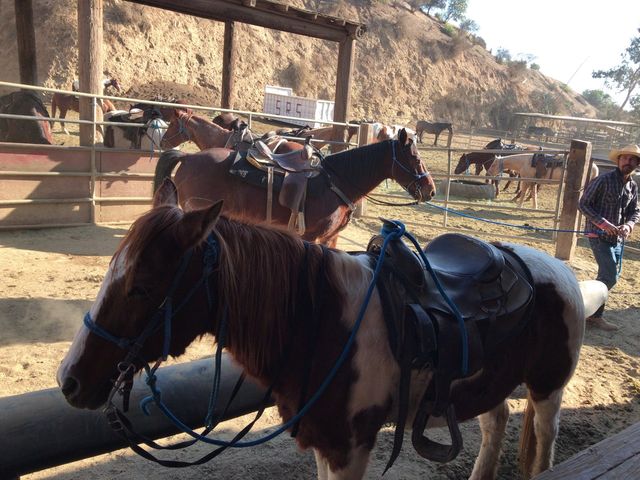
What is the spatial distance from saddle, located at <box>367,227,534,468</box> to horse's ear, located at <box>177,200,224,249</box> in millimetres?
712

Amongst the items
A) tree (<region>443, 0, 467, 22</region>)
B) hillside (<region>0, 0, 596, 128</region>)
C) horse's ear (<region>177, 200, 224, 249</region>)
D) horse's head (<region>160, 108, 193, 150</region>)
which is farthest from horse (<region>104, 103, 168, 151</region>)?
tree (<region>443, 0, 467, 22</region>)

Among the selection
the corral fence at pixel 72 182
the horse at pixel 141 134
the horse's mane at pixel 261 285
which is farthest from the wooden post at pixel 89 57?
the horse's mane at pixel 261 285

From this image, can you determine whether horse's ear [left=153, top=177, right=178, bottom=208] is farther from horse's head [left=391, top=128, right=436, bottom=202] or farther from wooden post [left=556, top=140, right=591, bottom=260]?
wooden post [left=556, top=140, right=591, bottom=260]

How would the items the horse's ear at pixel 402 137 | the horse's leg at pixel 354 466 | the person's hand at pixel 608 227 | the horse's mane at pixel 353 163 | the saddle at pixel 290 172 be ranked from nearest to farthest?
the horse's leg at pixel 354 466 → the person's hand at pixel 608 227 → the saddle at pixel 290 172 → the horse's mane at pixel 353 163 → the horse's ear at pixel 402 137

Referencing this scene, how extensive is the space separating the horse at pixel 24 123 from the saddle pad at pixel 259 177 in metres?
4.93

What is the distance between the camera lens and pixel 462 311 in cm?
187

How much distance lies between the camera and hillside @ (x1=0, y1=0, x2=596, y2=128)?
28.7m

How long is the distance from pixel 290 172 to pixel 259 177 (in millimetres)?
371

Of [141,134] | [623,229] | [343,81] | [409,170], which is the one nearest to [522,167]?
[343,81]

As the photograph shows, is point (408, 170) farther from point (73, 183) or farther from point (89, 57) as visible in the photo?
point (89, 57)

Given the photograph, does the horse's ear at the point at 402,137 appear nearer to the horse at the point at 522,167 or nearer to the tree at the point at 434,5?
the horse at the point at 522,167

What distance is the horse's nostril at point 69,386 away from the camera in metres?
1.42

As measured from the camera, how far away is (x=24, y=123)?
9258mm

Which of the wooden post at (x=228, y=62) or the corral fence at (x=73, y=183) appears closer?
the corral fence at (x=73, y=183)
